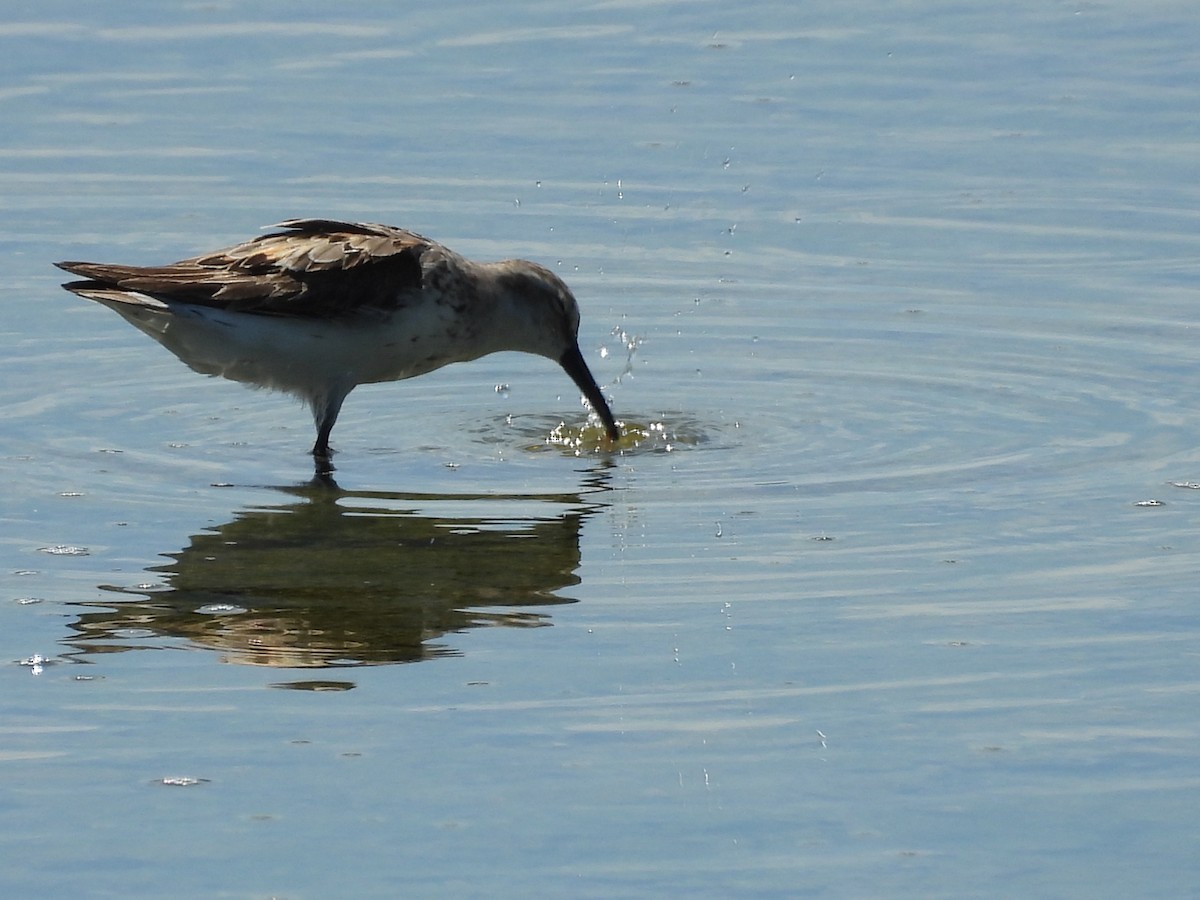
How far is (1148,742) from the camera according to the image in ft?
22.5

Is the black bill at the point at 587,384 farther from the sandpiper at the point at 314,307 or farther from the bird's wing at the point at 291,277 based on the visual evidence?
the bird's wing at the point at 291,277

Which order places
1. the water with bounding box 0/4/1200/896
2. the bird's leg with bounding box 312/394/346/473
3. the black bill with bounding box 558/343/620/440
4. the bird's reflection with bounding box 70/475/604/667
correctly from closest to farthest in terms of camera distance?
the water with bounding box 0/4/1200/896
the bird's reflection with bounding box 70/475/604/667
the bird's leg with bounding box 312/394/346/473
the black bill with bounding box 558/343/620/440

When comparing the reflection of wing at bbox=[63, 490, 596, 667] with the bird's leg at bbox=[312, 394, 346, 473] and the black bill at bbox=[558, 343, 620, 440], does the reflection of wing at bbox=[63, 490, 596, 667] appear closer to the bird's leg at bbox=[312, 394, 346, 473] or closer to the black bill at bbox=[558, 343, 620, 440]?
the bird's leg at bbox=[312, 394, 346, 473]

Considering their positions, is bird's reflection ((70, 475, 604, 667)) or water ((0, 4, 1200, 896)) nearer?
water ((0, 4, 1200, 896))

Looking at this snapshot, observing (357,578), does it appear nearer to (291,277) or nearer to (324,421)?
(324,421)

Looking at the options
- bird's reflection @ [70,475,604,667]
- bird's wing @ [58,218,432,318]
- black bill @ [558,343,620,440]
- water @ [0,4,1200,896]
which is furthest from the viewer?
black bill @ [558,343,620,440]

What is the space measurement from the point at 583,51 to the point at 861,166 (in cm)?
321

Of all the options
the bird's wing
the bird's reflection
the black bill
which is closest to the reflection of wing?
the bird's reflection

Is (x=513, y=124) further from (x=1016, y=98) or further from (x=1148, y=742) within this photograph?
(x=1148, y=742)

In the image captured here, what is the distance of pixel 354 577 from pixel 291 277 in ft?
7.58

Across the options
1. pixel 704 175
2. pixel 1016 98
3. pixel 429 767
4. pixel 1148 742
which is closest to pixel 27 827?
pixel 429 767

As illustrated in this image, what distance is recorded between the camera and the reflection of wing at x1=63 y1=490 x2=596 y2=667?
7.87m

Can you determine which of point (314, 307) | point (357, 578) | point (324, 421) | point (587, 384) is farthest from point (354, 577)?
point (587, 384)

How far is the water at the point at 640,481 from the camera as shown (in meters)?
6.32
